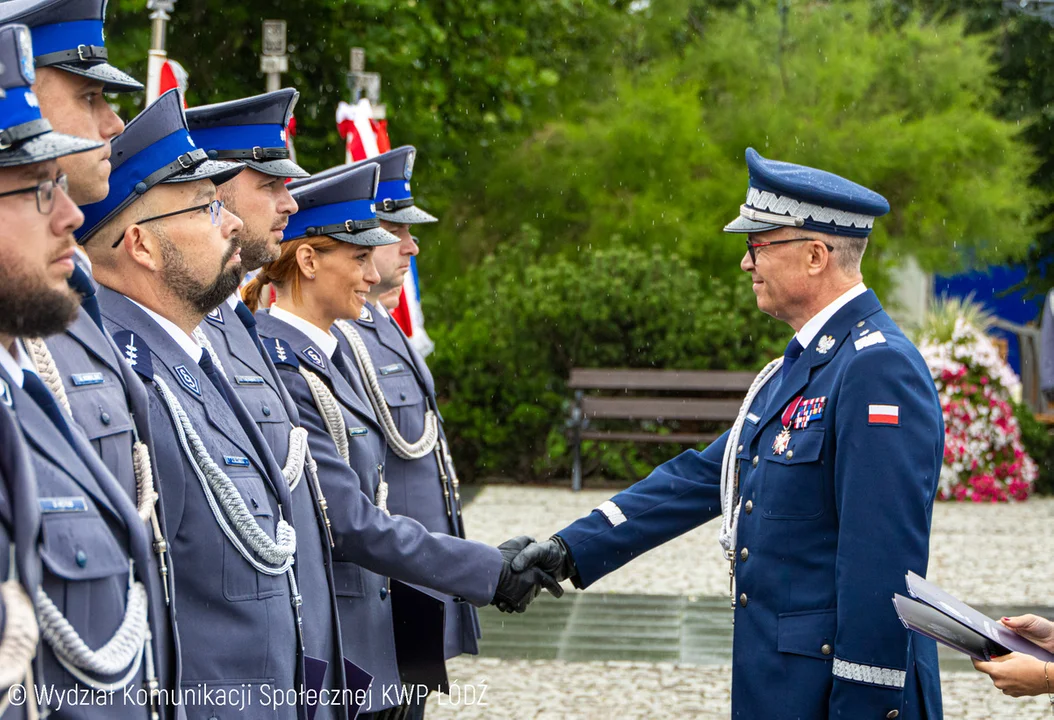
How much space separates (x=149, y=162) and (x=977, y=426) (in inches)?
451

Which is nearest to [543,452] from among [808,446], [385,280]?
[385,280]

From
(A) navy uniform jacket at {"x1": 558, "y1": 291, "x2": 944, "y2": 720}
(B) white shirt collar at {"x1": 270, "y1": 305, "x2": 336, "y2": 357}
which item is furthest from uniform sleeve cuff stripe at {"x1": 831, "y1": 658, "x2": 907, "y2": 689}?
(B) white shirt collar at {"x1": 270, "y1": 305, "x2": 336, "y2": 357}

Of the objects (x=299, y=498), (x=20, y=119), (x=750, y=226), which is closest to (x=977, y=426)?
(x=750, y=226)

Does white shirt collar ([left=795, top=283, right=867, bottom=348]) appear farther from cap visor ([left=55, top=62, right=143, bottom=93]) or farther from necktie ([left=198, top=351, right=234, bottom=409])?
cap visor ([left=55, top=62, right=143, bottom=93])

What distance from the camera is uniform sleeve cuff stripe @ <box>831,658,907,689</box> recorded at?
10.8 feet

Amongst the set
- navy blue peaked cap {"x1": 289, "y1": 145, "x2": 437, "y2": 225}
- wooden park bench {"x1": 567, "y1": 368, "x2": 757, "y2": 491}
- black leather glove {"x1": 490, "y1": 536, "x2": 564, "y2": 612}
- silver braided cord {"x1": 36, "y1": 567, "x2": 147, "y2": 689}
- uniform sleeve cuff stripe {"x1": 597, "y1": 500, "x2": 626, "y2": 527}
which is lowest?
wooden park bench {"x1": 567, "y1": 368, "x2": 757, "y2": 491}

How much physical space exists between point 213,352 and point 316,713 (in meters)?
0.97

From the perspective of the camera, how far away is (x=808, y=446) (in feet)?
11.7

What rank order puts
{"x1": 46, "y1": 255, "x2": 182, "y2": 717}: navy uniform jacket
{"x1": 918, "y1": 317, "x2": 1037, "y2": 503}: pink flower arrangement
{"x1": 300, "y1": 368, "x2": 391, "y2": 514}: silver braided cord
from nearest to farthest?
{"x1": 46, "y1": 255, "x2": 182, "y2": 717}: navy uniform jacket < {"x1": 300, "y1": 368, "x2": 391, "y2": 514}: silver braided cord < {"x1": 918, "y1": 317, "x2": 1037, "y2": 503}: pink flower arrangement

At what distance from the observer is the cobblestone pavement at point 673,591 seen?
644 cm

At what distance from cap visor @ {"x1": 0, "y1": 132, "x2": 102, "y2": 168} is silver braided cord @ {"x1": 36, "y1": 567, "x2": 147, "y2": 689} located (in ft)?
2.34

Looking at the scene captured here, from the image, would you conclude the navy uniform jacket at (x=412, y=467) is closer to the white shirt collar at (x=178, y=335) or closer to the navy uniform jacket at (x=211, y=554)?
the white shirt collar at (x=178, y=335)

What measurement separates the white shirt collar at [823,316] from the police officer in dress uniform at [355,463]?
1.20 metres

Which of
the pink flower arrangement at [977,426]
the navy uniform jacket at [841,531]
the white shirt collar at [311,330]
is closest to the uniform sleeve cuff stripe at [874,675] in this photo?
the navy uniform jacket at [841,531]
